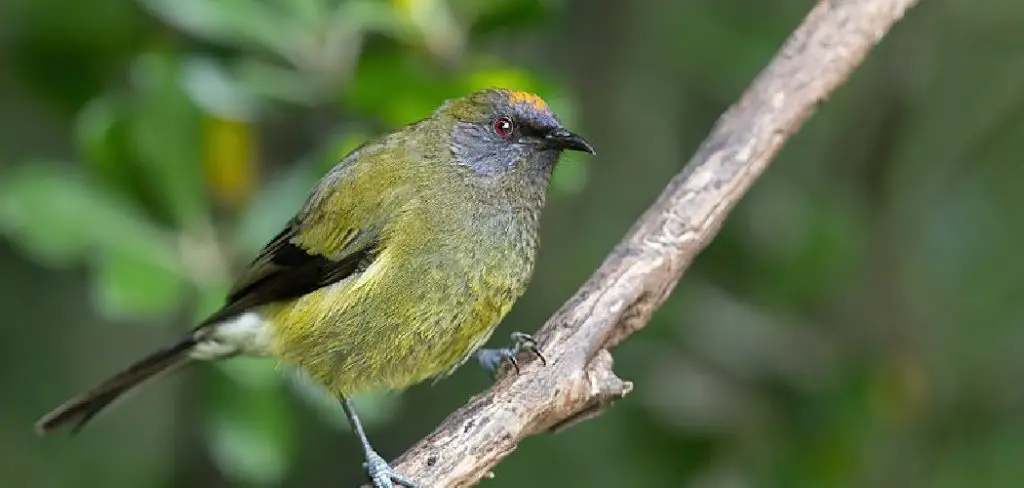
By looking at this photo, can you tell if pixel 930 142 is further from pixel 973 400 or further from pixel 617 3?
pixel 617 3

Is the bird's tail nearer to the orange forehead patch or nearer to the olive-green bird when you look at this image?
the olive-green bird

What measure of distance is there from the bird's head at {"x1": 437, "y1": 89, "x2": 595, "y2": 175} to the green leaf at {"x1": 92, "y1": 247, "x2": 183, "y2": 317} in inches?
38.4

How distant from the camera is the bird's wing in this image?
3.75 m

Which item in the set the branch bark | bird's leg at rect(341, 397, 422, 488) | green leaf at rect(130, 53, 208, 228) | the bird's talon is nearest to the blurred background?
green leaf at rect(130, 53, 208, 228)

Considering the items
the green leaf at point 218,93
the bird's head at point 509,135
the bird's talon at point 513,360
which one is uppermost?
the bird's head at point 509,135

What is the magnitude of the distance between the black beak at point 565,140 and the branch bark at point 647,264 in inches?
12.0

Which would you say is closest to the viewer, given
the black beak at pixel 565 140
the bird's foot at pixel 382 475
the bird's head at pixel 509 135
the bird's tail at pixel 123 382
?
the bird's foot at pixel 382 475

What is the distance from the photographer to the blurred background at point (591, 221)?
404 cm

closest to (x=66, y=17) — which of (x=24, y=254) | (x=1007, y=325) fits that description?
(x=24, y=254)

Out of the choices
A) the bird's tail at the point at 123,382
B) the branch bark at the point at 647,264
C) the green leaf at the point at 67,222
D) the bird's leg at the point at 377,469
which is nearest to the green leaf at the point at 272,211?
the green leaf at the point at 67,222

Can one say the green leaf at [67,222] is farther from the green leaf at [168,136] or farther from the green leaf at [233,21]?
the green leaf at [233,21]

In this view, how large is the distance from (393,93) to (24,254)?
2.06 m

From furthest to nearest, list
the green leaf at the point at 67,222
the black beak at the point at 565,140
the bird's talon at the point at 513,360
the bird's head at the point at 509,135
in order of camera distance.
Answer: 1. the green leaf at the point at 67,222
2. the bird's head at the point at 509,135
3. the black beak at the point at 565,140
4. the bird's talon at the point at 513,360

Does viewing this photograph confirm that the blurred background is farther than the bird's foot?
Yes
